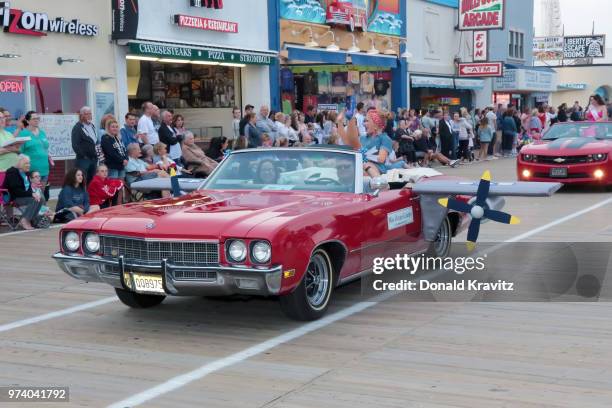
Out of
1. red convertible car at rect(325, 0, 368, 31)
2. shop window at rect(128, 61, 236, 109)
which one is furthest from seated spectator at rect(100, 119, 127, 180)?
red convertible car at rect(325, 0, 368, 31)

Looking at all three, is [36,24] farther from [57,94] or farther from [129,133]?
[129,133]

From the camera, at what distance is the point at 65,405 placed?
5176 mm

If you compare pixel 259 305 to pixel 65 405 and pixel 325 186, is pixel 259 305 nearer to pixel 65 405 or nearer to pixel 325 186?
pixel 325 186

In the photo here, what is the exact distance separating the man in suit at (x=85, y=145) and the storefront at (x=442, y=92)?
781 inches

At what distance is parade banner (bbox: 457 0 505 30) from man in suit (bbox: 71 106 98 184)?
77.3 ft

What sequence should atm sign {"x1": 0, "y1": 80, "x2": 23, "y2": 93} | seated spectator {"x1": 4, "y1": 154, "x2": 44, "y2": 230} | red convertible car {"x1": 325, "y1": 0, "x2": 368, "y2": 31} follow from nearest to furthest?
seated spectator {"x1": 4, "y1": 154, "x2": 44, "y2": 230}
atm sign {"x1": 0, "y1": 80, "x2": 23, "y2": 93}
red convertible car {"x1": 325, "y1": 0, "x2": 368, "y2": 31}

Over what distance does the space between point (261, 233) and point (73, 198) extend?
24.8ft

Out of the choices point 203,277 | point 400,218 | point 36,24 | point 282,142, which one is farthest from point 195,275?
point 282,142

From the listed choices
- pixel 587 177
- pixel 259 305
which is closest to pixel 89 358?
pixel 259 305

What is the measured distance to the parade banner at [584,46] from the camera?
74.1 m

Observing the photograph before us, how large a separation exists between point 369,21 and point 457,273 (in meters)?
22.1

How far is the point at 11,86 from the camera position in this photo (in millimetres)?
16312

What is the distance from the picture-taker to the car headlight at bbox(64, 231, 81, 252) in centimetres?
709

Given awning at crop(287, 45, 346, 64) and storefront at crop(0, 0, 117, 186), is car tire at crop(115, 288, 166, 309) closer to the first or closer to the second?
storefront at crop(0, 0, 117, 186)
